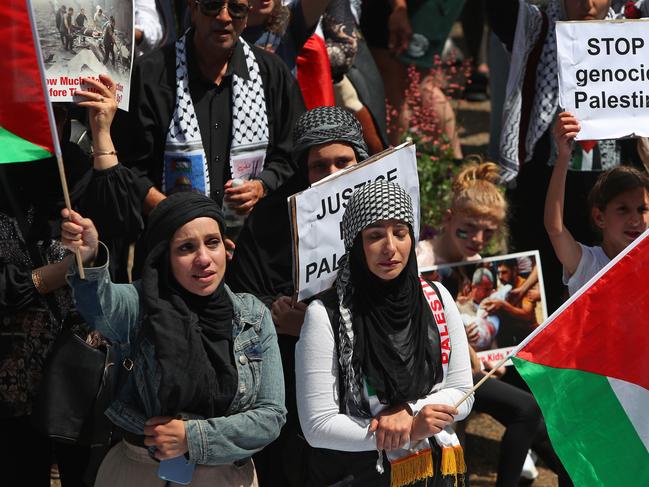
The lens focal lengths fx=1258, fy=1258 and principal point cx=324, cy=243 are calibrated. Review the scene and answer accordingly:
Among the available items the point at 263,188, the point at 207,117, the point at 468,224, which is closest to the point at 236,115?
the point at 207,117

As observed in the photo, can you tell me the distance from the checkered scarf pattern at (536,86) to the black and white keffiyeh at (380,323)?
6.47 ft

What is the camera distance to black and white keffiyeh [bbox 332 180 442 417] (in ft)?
14.2

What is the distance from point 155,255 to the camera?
13.8ft

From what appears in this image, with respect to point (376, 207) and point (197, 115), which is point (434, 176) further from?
point (376, 207)

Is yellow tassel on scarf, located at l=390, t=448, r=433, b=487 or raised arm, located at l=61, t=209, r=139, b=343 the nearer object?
raised arm, located at l=61, t=209, r=139, b=343

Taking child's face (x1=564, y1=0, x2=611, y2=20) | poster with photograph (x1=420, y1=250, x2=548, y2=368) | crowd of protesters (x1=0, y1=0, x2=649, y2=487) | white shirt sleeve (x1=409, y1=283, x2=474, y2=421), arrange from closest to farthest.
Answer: crowd of protesters (x1=0, y1=0, x2=649, y2=487), white shirt sleeve (x1=409, y1=283, x2=474, y2=421), poster with photograph (x1=420, y1=250, x2=548, y2=368), child's face (x1=564, y1=0, x2=611, y2=20)

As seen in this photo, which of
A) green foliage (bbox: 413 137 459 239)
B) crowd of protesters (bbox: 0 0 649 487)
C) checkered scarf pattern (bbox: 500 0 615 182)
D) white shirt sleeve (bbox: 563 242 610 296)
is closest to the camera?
crowd of protesters (bbox: 0 0 649 487)

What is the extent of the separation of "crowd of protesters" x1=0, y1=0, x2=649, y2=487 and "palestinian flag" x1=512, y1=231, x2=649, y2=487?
13.1 inches

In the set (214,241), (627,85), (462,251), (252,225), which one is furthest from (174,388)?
(627,85)

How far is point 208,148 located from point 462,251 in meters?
1.21

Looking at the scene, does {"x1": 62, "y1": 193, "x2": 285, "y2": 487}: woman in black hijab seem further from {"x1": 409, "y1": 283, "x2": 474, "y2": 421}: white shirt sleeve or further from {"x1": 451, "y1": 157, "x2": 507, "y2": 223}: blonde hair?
{"x1": 451, "y1": 157, "x2": 507, "y2": 223}: blonde hair

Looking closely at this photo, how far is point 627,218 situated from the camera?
5.30 meters

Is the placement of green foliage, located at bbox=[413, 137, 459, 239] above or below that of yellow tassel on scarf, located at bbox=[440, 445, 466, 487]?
above

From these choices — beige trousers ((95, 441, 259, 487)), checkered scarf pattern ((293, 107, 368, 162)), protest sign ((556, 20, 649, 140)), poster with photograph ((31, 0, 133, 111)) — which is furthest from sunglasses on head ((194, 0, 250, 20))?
beige trousers ((95, 441, 259, 487))
